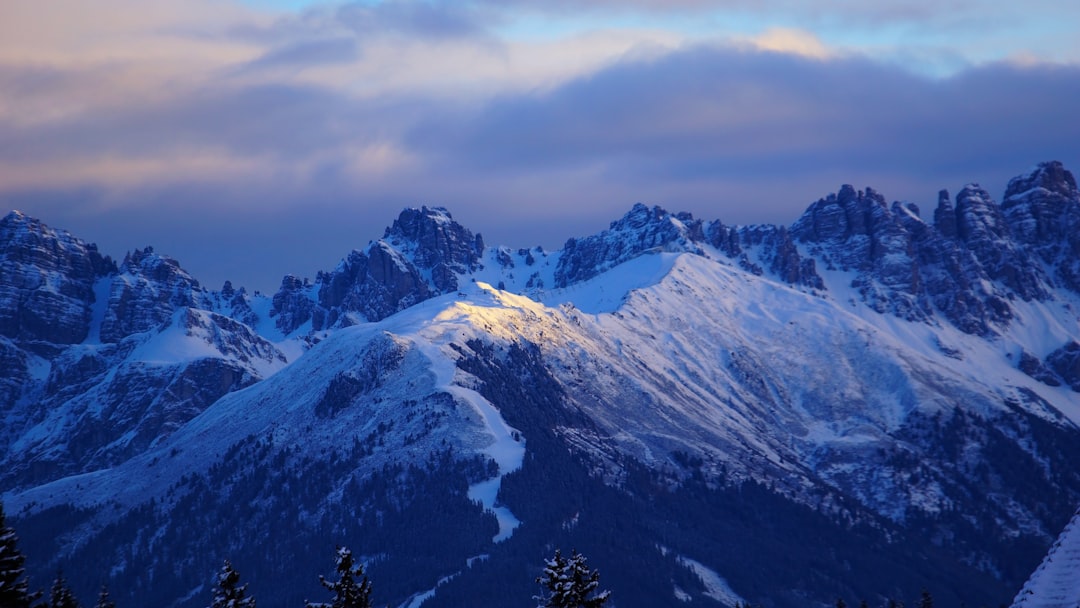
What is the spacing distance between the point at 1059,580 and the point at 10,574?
3656cm

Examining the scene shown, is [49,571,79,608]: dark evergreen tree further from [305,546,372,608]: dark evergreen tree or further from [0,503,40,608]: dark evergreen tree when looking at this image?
[0,503,40,608]: dark evergreen tree

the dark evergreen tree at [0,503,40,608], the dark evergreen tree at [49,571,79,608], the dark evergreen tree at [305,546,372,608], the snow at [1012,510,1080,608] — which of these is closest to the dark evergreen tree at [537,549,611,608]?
the dark evergreen tree at [305,546,372,608]

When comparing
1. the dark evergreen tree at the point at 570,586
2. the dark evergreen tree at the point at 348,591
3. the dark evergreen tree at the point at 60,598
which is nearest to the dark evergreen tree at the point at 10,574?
the dark evergreen tree at the point at 348,591

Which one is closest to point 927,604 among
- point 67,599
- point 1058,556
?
point 67,599

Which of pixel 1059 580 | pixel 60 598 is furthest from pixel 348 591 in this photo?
pixel 1059 580

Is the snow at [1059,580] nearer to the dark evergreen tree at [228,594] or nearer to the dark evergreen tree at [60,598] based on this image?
the dark evergreen tree at [228,594]

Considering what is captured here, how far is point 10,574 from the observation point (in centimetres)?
5947

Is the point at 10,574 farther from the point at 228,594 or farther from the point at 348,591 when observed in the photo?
the point at 348,591

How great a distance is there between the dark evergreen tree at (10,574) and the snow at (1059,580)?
35100 millimetres

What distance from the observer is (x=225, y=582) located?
6638 cm

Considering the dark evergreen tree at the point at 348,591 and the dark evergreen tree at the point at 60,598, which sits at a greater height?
the dark evergreen tree at the point at 348,591

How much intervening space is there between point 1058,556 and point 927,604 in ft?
446

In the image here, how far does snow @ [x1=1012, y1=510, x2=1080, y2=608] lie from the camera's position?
47.6m

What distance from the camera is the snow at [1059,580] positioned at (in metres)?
47.6
